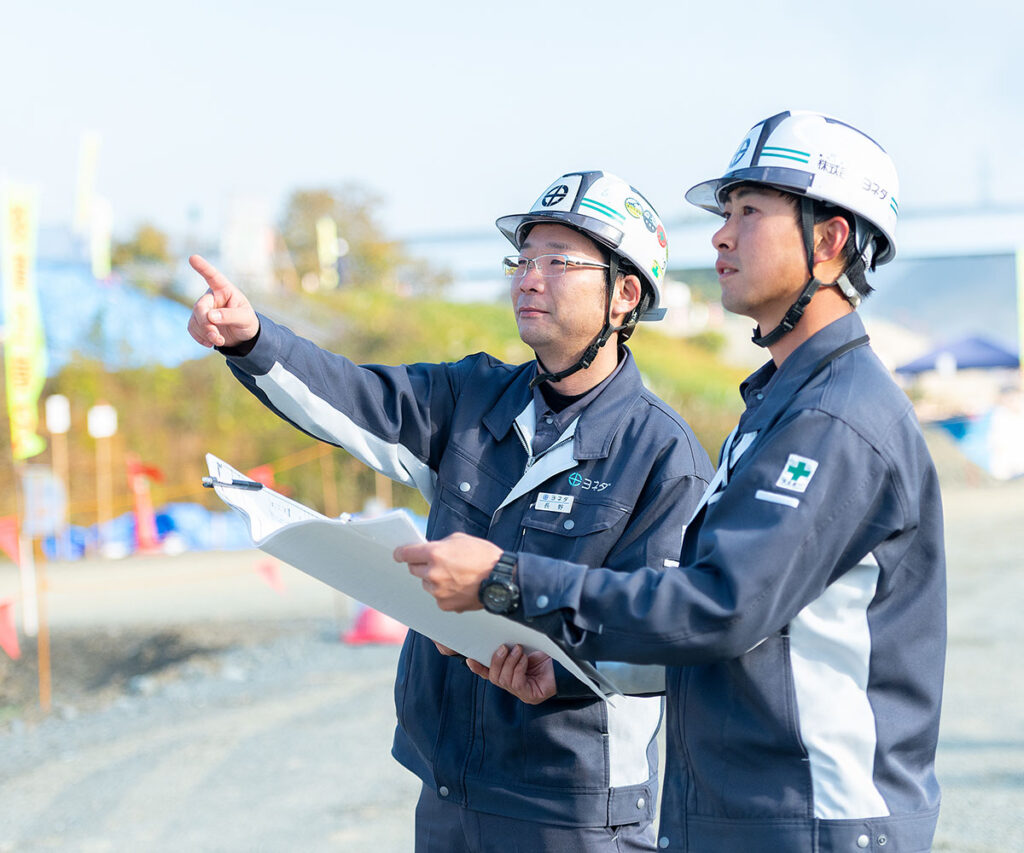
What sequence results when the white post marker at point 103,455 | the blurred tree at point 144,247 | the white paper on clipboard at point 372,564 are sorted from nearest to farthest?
the white paper on clipboard at point 372,564 < the white post marker at point 103,455 < the blurred tree at point 144,247

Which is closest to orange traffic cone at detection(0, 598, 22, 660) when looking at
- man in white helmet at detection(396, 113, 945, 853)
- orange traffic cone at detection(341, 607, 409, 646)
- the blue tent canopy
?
orange traffic cone at detection(341, 607, 409, 646)

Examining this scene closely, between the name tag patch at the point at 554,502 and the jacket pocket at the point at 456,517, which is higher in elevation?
the name tag patch at the point at 554,502

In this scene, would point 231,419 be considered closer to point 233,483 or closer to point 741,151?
point 233,483

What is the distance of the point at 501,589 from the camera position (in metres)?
1.99

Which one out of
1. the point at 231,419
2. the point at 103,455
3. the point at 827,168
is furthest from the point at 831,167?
the point at 231,419

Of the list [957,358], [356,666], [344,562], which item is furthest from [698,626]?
[957,358]

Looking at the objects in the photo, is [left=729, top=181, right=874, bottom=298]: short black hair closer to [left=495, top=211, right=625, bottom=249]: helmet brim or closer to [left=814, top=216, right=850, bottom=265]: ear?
[left=814, top=216, right=850, bottom=265]: ear

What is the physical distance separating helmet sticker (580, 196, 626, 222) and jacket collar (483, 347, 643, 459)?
399 mm

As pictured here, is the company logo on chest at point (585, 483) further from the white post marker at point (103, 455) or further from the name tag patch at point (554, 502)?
the white post marker at point (103, 455)

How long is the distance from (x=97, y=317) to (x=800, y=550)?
2163 cm

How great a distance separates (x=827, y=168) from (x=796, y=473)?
2.23ft

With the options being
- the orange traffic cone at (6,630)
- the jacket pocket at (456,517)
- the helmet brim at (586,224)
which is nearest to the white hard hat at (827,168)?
the helmet brim at (586,224)

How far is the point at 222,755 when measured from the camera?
6.85 m

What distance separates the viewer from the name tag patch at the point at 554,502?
9.52 feet
